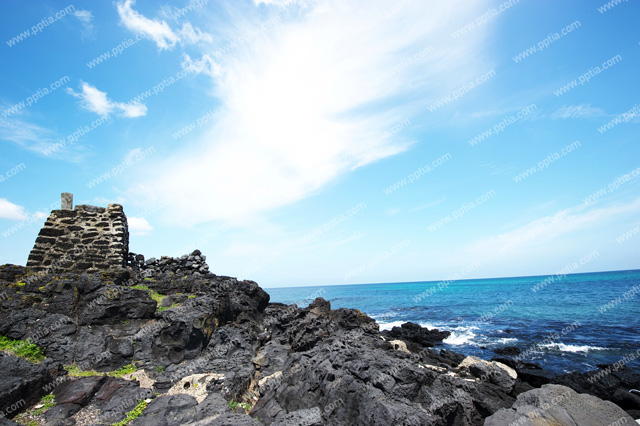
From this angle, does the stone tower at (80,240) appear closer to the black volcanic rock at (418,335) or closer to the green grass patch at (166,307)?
the green grass patch at (166,307)

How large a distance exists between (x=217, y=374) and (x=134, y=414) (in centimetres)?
274

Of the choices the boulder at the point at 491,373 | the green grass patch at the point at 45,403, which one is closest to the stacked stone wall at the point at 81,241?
the green grass patch at the point at 45,403

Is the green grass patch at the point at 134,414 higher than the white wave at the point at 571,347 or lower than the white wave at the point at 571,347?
higher

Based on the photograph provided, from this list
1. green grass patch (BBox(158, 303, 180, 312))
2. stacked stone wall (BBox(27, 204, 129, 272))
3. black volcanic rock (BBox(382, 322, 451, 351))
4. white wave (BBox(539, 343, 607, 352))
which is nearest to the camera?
green grass patch (BBox(158, 303, 180, 312))

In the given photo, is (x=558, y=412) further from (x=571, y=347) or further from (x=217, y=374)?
(x=571, y=347)

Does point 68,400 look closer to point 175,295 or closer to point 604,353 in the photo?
point 175,295

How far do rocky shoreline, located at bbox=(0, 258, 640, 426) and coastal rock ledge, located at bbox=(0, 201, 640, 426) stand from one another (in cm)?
4

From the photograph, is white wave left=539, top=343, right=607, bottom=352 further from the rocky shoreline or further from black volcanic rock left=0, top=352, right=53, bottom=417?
black volcanic rock left=0, top=352, right=53, bottom=417

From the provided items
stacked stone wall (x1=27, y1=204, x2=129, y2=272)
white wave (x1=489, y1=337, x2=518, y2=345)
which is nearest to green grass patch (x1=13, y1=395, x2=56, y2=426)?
stacked stone wall (x1=27, y1=204, x2=129, y2=272)

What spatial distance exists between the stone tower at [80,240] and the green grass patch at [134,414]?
38.6 feet

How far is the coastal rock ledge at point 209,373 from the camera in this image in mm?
7754

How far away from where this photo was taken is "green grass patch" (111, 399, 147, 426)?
7826 millimetres

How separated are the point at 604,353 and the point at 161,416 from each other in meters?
25.8

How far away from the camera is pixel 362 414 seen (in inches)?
281
